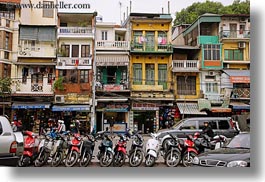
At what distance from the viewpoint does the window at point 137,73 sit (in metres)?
6.63

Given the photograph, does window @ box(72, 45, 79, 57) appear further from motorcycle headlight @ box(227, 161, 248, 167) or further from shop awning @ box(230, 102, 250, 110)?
motorcycle headlight @ box(227, 161, 248, 167)

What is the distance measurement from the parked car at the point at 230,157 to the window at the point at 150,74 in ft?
5.96

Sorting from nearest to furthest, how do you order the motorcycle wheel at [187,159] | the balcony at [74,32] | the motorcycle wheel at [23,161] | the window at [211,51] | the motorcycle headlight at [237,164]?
the motorcycle headlight at [237,164] → the motorcycle wheel at [23,161] → the motorcycle wheel at [187,159] → the balcony at [74,32] → the window at [211,51]

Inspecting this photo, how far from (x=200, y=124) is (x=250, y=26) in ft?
6.40

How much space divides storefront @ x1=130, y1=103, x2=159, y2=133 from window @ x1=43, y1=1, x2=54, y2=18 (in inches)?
80.0

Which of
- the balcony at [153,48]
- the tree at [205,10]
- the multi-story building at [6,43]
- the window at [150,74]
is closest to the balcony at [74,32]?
the multi-story building at [6,43]

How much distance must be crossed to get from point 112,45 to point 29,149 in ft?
8.22

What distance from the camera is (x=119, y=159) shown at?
596 centimetres

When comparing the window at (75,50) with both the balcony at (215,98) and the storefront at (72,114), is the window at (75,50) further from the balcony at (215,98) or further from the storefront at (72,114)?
the balcony at (215,98)

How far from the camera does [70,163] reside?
5703mm

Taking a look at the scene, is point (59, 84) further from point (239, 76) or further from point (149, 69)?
point (239, 76)

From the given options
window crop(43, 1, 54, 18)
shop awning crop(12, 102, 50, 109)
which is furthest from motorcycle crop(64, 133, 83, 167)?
window crop(43, 1, 54, 18)

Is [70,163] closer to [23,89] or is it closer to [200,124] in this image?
[23,89]

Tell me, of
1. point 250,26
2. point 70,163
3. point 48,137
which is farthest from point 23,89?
point 250,26
